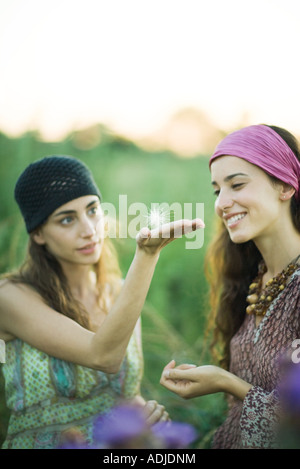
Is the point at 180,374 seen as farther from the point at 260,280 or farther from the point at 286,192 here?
the point at 286,192

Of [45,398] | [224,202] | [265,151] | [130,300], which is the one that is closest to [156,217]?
[224,202]

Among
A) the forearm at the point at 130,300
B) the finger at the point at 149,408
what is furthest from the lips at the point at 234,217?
the finger at the point at 149,408

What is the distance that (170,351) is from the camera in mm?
3426

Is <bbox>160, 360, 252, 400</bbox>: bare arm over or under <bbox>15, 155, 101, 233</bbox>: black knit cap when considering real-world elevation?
under

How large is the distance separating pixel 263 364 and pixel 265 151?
887mm

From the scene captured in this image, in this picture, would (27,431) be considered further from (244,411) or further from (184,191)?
(184,191)

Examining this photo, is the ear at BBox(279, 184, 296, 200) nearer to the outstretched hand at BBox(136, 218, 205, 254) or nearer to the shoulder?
the outstretched hand at BBox(136, 218, 205, 254)

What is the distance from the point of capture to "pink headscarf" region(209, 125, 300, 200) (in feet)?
6.21

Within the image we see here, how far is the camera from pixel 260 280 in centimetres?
216

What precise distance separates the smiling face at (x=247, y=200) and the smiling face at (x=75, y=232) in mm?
689

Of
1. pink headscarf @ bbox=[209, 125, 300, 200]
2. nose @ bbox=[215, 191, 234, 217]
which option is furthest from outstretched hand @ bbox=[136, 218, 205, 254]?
pink headscarf @ bbox=[209, 125, 300, 200]

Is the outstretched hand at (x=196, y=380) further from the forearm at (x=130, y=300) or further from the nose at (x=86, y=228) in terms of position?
the nose at (x=86, y=228)

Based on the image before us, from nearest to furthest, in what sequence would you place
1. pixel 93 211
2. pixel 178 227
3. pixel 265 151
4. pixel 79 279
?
pixel 178 227
pixel 265 151
pixel 93 211
pixel 79 279

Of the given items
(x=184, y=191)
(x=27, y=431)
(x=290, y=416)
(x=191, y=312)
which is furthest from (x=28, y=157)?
(x=290, y=416)
